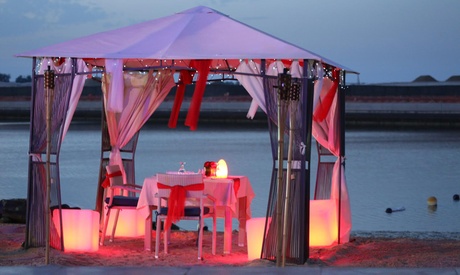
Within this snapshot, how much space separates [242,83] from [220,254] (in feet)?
5.51

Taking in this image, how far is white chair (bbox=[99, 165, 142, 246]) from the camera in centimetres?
966

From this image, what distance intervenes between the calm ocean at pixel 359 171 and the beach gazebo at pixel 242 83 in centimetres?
416

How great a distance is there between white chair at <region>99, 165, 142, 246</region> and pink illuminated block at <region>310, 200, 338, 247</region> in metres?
1.70

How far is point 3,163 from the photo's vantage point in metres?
28.8

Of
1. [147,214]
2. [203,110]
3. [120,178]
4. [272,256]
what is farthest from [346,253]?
[203,110]

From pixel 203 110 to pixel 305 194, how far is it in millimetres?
52200

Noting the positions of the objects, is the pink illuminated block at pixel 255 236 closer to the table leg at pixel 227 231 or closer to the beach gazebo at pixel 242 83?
the beach gazebo at pixel 242 83

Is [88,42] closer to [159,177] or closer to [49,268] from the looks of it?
[159,177]

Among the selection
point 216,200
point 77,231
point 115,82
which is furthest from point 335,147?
point 77,231

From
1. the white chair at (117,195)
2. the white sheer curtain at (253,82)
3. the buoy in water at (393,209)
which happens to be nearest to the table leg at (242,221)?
the white chair at (117,195)

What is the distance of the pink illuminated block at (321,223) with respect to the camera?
31.3ft

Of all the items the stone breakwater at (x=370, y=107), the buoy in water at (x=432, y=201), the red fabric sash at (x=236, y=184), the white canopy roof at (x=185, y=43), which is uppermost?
the stone breakwater at (x=370, y=107)

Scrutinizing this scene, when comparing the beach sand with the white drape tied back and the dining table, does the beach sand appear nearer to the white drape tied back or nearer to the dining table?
the dining table

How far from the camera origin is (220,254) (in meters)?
9.31
